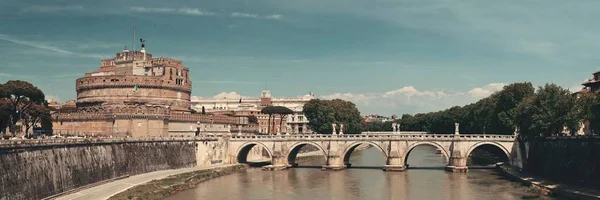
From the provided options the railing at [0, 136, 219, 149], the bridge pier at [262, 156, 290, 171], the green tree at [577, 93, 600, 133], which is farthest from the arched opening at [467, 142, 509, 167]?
the railing at [0, 136, 219, 149]

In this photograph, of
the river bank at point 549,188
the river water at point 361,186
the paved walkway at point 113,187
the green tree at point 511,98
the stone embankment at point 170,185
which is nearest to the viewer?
the paved walkway at point 113,187

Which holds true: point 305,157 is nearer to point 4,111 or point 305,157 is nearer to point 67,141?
point 4,111

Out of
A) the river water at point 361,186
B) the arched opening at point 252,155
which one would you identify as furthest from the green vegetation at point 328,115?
the river water at point 361,186

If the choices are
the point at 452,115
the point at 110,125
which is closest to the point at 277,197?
the point at 110,125

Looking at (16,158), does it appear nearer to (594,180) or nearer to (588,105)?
(594,180)

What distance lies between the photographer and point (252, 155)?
99.9 meters

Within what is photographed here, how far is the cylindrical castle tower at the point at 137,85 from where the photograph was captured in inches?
3871

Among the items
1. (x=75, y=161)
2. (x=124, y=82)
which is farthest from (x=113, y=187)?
(x=124, y=82)

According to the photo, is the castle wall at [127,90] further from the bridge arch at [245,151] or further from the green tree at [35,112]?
the green tree at [35,112]

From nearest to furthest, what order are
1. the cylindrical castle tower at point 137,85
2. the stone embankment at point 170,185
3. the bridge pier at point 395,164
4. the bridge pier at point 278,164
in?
the stone embankment at point 170,185
the bridge pier at point 395,164
the bridge pier at point 278,164
the cylindrical castle tower at point 137,85

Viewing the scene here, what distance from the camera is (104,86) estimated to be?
327 ft

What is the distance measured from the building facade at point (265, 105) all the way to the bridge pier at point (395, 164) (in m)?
60.3

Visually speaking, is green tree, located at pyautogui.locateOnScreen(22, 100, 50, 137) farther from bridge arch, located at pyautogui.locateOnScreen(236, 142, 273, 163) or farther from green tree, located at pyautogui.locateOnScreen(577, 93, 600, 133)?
green tree, located at pyautogui.locateOnScreen(577, 93, 600, 133)

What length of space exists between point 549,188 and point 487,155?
54792 mm
